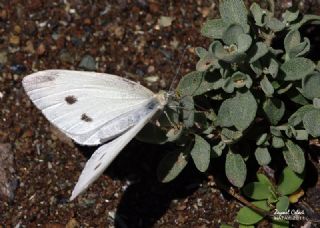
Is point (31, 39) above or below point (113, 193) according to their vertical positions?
above

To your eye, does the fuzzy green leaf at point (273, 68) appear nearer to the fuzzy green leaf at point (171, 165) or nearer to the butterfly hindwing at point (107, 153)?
the butterfly hindwing at point (107, 153)

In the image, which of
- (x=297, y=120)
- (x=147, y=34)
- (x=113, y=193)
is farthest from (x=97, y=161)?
(x=147, y=34)

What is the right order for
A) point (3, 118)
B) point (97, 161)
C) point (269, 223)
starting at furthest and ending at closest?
1. point (3, 118)
2. point (269, 223)
3. point (97, 161)

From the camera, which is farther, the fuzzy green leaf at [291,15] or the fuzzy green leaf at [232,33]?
the fuzzy green leaf at [291,15]

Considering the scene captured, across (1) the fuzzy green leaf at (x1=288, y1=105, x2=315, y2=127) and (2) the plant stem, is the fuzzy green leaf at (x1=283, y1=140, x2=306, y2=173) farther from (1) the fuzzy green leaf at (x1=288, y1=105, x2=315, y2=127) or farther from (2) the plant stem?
(2) the plant stem

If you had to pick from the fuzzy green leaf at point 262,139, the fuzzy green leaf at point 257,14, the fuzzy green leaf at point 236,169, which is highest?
the fuzzy green leaf at point 257,14

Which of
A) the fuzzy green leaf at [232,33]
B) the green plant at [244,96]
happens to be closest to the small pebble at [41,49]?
the green plant at [244,96]

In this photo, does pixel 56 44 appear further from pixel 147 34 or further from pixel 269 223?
Answer: pixel 269 223

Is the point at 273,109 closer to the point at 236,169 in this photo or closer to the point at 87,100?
the point at 236,169
